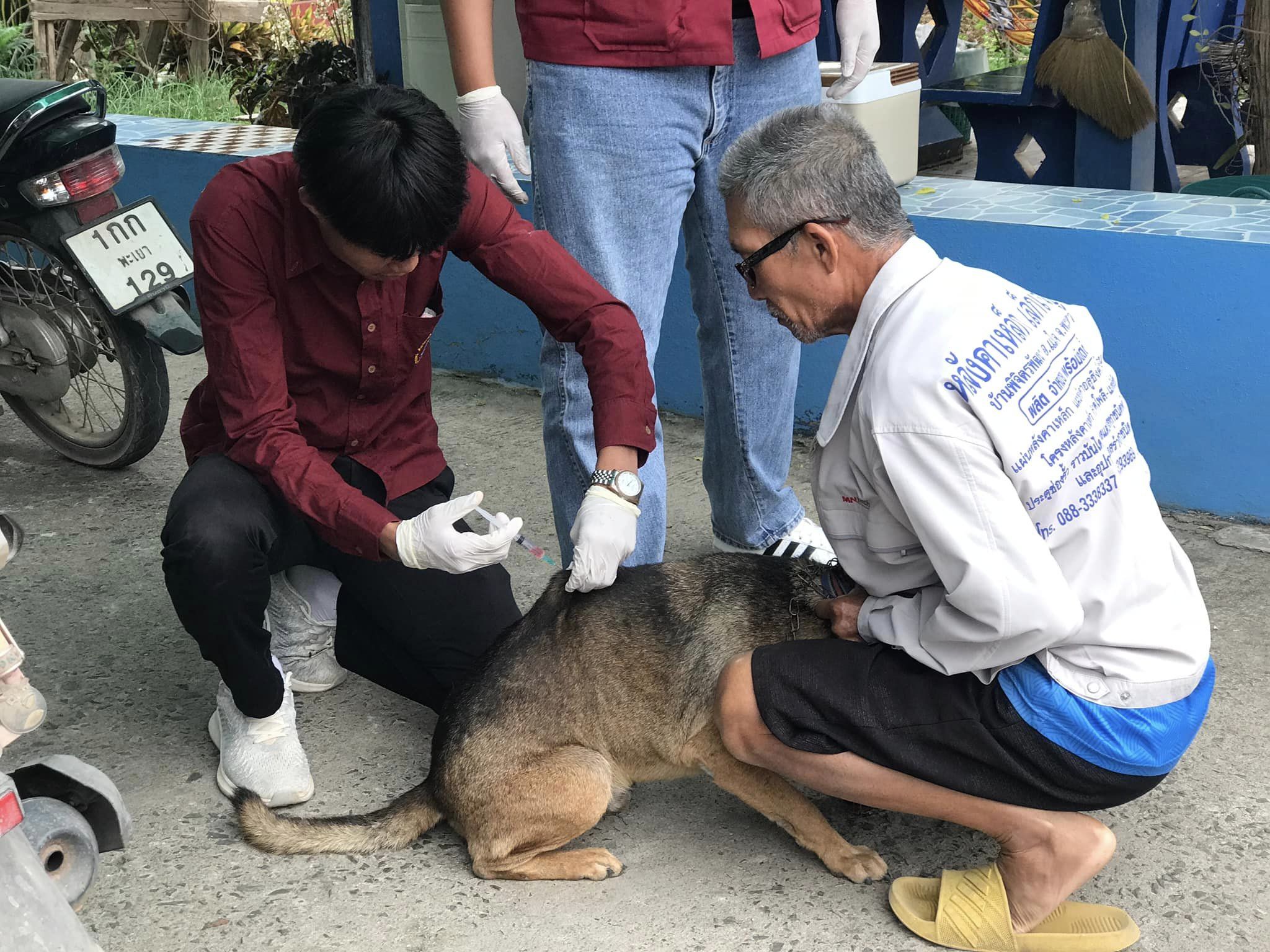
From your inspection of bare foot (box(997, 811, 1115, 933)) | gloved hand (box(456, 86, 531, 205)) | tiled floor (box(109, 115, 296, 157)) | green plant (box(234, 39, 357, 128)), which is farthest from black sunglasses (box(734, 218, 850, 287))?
green plant (box(234, 39, 357, 128))

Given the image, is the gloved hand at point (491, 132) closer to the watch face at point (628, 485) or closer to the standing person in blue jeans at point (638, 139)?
the standing person in blue jeans at point (638, 139)

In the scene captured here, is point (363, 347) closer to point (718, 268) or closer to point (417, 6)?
point (718, 268)

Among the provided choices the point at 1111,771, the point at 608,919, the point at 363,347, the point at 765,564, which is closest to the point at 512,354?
the point at 363,347

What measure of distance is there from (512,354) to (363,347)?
7.75ft

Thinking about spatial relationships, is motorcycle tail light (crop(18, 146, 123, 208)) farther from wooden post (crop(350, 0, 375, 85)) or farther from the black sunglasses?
wooden post (crop(350, 0, 375, 85))

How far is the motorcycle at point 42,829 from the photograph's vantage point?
1702 mm

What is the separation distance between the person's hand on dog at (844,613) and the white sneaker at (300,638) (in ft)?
4.37

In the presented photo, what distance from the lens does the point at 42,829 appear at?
1.87 metres

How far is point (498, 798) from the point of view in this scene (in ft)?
7.81

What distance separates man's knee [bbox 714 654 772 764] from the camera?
2.24 m

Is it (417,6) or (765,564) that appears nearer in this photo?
(765,564)

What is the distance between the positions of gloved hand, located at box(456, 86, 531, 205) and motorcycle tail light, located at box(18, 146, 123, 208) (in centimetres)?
153

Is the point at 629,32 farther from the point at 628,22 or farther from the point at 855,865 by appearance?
the point at 855,865

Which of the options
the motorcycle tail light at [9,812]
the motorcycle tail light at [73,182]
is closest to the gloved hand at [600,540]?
the motorcycle tail light at [9,812]
